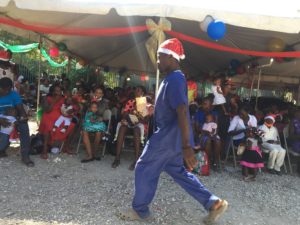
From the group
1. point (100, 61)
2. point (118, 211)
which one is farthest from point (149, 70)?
point (118, 211)

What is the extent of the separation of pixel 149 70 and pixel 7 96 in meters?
6.90

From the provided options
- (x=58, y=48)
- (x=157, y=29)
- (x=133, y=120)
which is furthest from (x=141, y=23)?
(x=58, y=48)

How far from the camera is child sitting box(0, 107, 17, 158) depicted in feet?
19.4

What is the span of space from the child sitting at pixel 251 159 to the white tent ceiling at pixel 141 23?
1.72m

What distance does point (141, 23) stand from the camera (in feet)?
23.0

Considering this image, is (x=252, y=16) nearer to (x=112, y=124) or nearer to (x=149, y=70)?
(x=112, y=124)

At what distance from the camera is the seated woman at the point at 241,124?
6.43 meters

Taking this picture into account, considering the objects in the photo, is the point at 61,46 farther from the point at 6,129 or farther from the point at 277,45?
the point at 277,45

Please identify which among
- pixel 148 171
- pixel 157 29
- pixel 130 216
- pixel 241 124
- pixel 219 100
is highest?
pixel 157 29

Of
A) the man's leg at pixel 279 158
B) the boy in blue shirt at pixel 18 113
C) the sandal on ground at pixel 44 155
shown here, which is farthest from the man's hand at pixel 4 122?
the man's leg at pixel 279 158

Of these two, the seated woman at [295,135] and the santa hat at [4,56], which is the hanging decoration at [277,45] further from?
the santa hat at [4,56]

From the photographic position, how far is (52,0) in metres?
5.34

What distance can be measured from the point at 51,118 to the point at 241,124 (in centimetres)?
311

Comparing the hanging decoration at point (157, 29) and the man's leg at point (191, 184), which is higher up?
the hanging decoration at point (157, 29)
